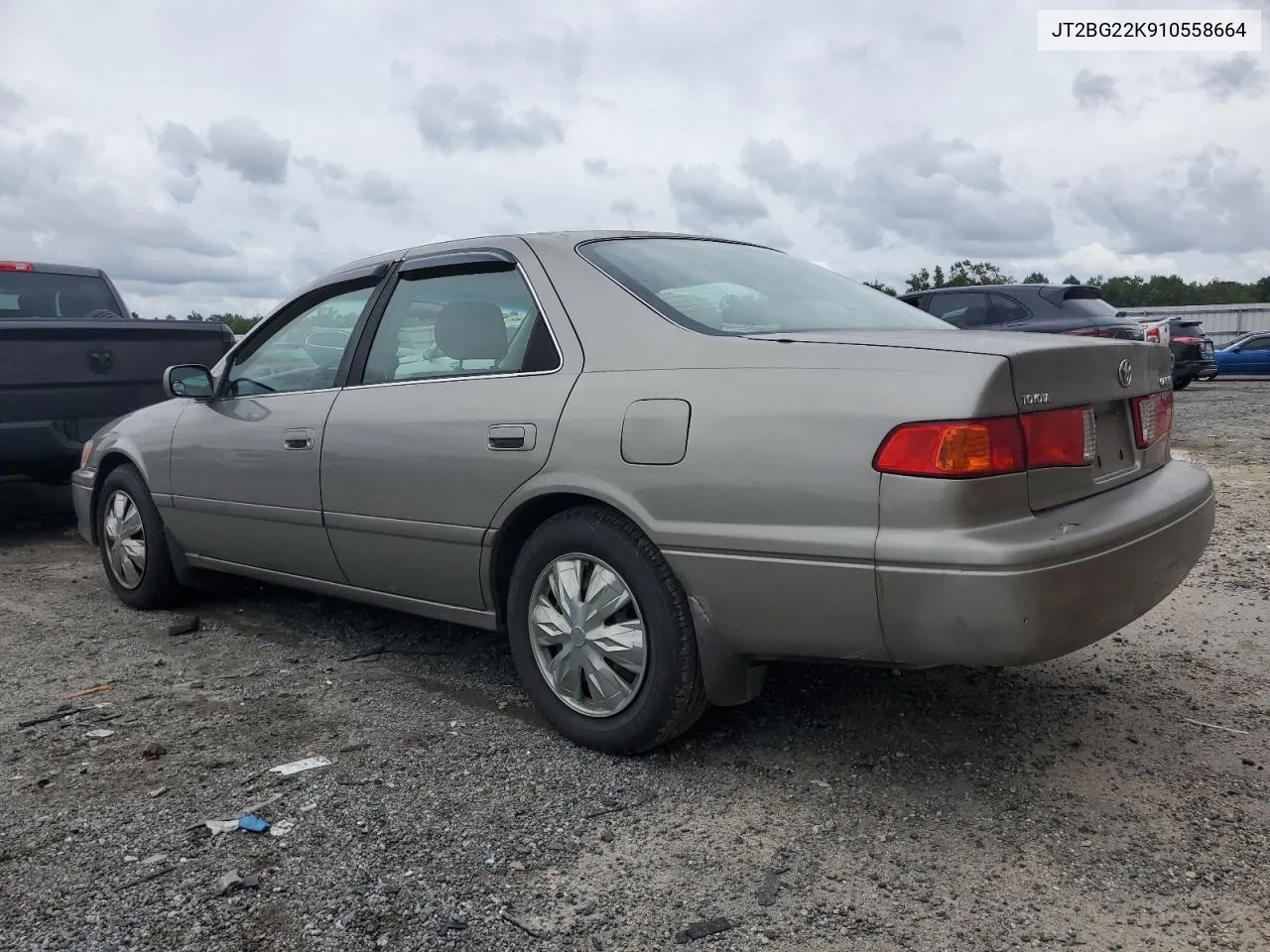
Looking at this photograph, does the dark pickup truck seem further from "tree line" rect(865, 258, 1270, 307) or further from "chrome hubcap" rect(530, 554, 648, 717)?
"tree line" rect(865, 258, 1270, 307)

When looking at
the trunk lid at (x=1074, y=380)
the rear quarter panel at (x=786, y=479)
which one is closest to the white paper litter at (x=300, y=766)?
the rear quarter panel at (x=786, y=479)

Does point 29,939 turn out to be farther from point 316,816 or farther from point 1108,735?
point 1108,735

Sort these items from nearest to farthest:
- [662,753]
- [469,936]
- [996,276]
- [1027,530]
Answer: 1. [469,936]
2. [1027,530]
3. [662,753]
4. [996,276]

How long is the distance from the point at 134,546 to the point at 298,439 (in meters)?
1.50

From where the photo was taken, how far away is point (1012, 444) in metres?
2.46

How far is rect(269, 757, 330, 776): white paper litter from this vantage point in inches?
120

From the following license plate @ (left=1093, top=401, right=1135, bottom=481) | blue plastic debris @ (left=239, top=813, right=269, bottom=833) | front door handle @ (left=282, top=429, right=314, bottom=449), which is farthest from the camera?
front door handle @ (left=282, top=429, right=314, bottom=449)

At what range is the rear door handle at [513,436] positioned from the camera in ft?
10.3

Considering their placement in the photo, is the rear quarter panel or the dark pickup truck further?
the dark pickup truck

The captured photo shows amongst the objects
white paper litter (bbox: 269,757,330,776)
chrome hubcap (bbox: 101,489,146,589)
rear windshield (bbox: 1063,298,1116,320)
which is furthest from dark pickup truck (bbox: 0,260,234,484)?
rear windshield (bbox: 1063,298,1116,320)

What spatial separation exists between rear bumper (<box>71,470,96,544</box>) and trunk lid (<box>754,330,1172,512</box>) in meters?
3.86

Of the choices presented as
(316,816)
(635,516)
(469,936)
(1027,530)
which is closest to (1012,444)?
(1027,530)

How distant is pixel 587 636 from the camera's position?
3.07 m

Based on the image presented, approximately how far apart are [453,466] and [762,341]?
3.64 feet
